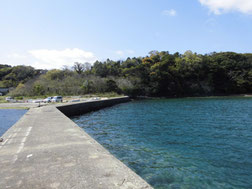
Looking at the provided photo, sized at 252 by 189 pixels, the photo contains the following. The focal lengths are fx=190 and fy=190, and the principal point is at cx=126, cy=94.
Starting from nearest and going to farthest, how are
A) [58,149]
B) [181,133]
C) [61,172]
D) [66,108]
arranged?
[61,172]
[58,149]
[181,133]
[66,108]

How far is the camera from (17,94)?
Answer: 163 feet

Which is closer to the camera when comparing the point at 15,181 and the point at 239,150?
the point at 15,181

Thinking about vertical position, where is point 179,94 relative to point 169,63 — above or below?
below

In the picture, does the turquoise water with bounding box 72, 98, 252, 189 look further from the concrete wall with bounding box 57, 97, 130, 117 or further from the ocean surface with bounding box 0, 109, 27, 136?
the concrete wall with bounding box 57, 97, 130, 117

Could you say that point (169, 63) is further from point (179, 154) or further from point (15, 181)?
point (15, 181)

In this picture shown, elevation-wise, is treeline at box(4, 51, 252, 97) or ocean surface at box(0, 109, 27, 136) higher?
treeline at box(4, 51, 252, 97)

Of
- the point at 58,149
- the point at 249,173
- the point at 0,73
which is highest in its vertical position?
the point at 0,73

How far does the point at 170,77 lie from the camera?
203ft

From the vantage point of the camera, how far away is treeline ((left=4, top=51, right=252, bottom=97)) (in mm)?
56625

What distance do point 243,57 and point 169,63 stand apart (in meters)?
28.0

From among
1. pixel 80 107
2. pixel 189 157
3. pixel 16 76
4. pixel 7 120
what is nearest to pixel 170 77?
pixel 80 107

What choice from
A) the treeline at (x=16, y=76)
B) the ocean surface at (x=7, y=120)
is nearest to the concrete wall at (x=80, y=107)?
the ocean surface at (x=7, y=120)

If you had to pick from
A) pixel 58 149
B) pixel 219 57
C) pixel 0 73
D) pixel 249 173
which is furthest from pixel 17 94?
pixel 219 57

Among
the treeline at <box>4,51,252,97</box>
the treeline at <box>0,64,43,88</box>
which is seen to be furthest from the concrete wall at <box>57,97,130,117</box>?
the treeline at <box>0,64,43,88</box>
